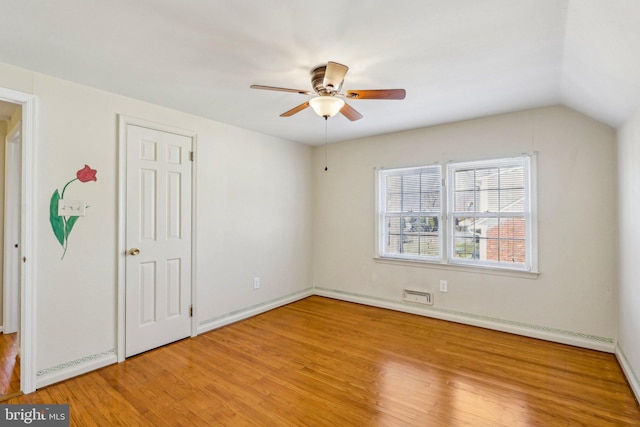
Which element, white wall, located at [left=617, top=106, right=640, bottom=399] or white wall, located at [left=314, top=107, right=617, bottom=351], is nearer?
white wall, located at [left=617, top=106, right=640, bottom=399]

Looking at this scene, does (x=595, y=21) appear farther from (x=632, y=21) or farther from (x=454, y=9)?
(x=454, y=9)

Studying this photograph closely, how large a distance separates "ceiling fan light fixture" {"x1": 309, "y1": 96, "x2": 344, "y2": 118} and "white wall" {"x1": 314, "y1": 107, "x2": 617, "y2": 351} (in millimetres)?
2102

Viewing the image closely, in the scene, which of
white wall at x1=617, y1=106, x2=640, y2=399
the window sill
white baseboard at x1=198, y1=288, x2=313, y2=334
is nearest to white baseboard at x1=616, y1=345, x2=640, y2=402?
white wall at x1=617, y1=106, x2=640, y2=399

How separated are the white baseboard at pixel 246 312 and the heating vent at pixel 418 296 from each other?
1.55m

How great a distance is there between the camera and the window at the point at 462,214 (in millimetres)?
3379

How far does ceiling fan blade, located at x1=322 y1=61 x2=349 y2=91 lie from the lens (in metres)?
1.87

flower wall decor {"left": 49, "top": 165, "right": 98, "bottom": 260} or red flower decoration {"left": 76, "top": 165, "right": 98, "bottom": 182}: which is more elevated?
red flower decoration {"left": 76, "top": 165, "right": 98, "bottom": 182}

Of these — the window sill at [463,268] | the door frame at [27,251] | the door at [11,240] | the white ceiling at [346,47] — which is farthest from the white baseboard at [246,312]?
the white ceiling at [346,47]

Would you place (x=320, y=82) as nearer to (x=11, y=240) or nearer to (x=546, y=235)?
(x=546, y=235)

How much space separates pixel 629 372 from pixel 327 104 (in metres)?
3.04

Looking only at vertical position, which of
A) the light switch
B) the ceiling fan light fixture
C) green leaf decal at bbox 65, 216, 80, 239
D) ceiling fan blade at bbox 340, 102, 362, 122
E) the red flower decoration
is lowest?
green leaf decal at bbox 65, 216, 80, 239

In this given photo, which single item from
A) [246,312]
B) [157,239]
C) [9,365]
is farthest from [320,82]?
[9,365]

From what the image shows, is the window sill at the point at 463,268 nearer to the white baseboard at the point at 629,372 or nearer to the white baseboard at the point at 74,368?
the white baseboard at the point at 629,372

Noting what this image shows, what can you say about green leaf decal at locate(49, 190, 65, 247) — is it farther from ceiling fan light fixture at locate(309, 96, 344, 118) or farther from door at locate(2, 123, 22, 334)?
ceiling fan light fixture at locate(309, 96, 344, 118)
